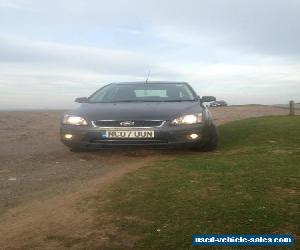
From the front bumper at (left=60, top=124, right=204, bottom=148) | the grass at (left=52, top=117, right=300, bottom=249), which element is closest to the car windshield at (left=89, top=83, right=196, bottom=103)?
the front bumper at (left=60, top=124, right=204, bottom=148)

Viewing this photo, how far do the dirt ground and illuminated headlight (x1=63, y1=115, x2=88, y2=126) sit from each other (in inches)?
22.1

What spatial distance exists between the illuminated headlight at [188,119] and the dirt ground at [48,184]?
1.95 feet

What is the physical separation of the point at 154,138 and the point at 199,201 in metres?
2.89

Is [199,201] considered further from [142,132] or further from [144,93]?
[144,93]

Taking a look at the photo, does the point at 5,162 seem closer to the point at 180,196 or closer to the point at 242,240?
the point at 180,196

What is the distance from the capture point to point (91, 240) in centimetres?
354

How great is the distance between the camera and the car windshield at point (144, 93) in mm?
8556

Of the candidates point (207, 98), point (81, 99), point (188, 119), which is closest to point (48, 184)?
point (188, 119)

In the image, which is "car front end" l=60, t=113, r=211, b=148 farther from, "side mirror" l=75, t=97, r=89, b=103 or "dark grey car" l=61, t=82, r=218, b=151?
"side mirror" l=75, t=97, r=89, b=103

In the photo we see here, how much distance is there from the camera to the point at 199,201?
4.38m

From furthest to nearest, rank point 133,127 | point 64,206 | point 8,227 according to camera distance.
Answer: point 133,127 < point 64,206 < point 8,227

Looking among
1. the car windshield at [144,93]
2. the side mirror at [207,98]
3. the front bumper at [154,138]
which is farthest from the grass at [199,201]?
the side mirror at [207,98]

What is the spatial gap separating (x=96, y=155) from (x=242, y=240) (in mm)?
4649

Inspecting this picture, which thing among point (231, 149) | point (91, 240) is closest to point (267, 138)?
point (231, 149)
